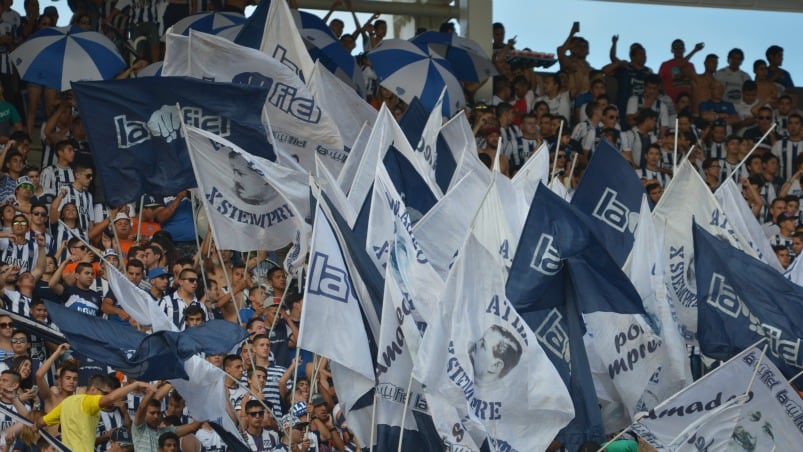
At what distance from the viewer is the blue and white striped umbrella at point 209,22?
19.7 m

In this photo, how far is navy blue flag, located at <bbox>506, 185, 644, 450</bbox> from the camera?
13.8 m

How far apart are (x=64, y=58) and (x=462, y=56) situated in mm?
5172

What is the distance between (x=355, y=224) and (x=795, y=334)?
11.0 feet

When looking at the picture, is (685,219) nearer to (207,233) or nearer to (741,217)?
(741,217)

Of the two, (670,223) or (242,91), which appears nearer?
(242,91)

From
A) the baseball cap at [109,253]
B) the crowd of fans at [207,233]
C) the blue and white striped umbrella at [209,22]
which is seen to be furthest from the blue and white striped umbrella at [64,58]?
the baseball cap at [109,253]

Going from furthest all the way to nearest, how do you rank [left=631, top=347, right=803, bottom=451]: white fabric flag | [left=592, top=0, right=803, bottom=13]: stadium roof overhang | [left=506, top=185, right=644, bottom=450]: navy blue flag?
[left=592, top=0, right=803, bottom=13]: stadium roof overhang < [left=631, top=347, right=803, bottom=451]: white fabric flag < [left=506, top=185, right=644, bottom=450]: navy blue flag

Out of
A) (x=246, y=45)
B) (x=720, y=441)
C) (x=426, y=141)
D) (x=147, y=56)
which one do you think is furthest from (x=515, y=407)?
(x=147, y=56)

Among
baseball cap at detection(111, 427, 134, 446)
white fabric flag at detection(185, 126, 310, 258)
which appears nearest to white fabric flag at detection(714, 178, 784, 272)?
white fabric flag at detection(185, 126, 310, 258)

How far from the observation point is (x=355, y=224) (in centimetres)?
1466

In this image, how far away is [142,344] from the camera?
13.4 metres

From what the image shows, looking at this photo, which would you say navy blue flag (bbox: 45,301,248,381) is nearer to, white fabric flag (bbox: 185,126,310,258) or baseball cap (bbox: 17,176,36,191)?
white fabric flag (bbox: 185,126,310,258)

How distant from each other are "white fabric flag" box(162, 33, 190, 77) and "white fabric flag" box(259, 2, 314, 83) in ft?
3.51

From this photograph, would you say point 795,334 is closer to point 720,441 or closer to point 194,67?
point 720,441
